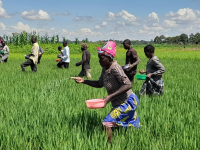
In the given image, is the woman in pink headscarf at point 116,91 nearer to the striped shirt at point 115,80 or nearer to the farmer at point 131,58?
the striped shirt at point 115,80

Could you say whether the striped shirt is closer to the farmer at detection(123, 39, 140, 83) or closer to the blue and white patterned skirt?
the blue and white patterned skirt

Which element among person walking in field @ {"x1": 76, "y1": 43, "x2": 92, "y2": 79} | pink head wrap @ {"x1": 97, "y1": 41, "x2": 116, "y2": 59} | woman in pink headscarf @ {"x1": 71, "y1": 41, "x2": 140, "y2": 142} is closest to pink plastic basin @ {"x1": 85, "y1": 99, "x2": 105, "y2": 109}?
woman in pink headscarf @ {"x1": 71, "y1": 41, "x2": 140, "y2": 142}

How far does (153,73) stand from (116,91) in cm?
245

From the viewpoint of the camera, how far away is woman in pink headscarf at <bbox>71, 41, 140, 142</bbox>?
102 inches

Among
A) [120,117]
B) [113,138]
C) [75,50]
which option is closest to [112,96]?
[120,117]

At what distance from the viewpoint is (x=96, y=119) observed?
3.39m

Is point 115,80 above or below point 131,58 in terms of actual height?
below

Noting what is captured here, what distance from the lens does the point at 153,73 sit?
4.82 meters

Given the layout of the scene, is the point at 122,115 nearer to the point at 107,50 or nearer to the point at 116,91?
the point at 116,91

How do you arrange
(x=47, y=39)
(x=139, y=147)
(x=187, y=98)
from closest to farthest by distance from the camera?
(x=139, y=147) < (x=187, y=98) < (x=47, y=39)

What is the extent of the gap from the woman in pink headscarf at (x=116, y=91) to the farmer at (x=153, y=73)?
2.03 m

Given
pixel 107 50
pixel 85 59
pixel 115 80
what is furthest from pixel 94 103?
pixel 85 59

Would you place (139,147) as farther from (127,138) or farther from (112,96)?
(112,96)

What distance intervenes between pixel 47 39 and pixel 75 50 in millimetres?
10613
